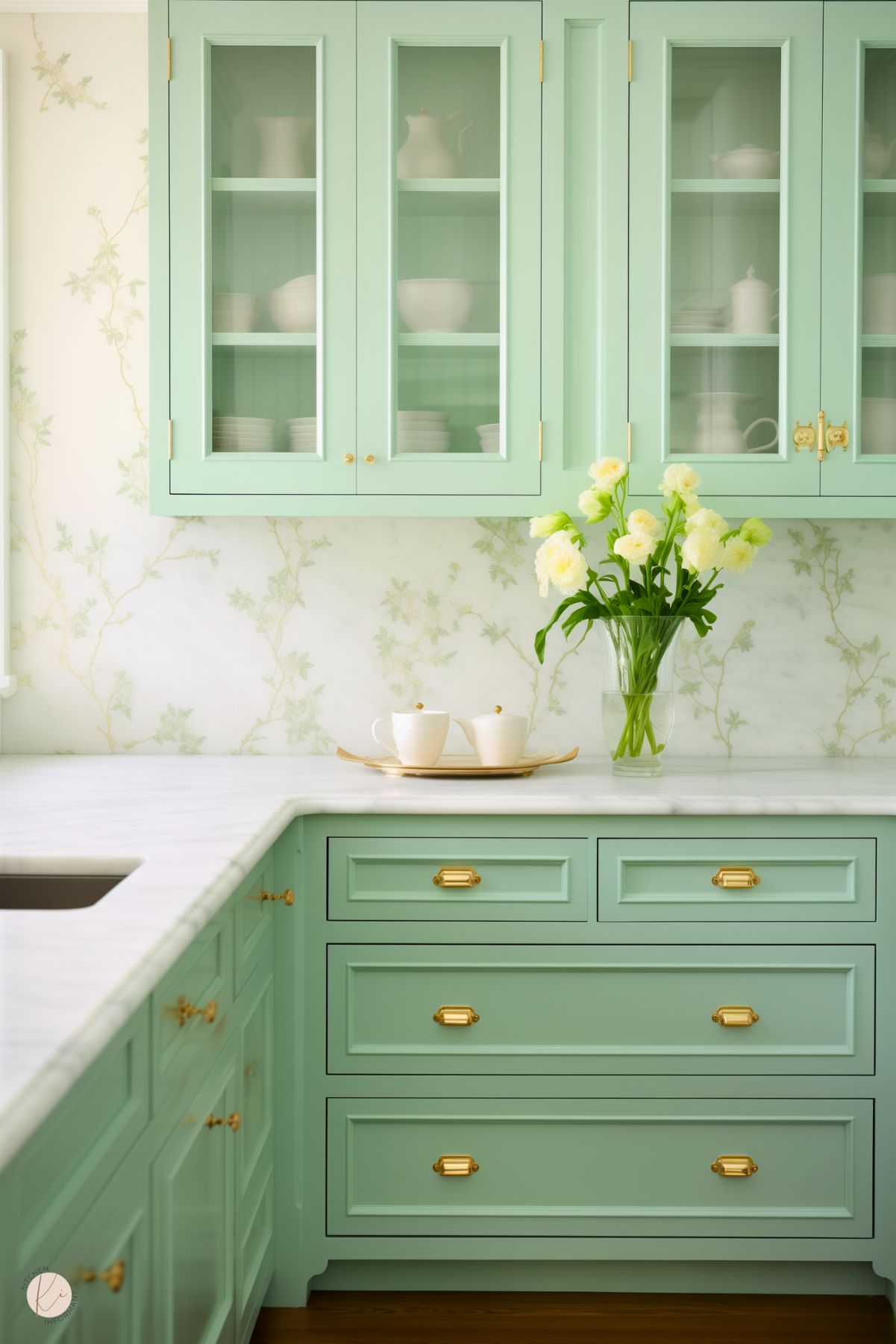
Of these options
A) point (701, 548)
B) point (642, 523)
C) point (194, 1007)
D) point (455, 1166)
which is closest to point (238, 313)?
point (642, 523)

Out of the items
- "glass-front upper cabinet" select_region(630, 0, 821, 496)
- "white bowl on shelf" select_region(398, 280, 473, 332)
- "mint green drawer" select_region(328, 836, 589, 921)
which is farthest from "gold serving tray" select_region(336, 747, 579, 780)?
"white bowl on shelf" select_region(398, 280, 473, 332)

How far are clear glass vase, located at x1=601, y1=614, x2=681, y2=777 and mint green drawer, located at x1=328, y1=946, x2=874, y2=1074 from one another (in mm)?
411

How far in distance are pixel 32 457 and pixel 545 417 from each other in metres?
1.15

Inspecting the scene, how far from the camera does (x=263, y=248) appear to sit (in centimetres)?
212

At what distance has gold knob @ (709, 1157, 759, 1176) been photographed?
6.30ft

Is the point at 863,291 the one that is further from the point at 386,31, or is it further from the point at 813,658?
the point at 386,31

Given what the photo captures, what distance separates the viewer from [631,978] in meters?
1.92

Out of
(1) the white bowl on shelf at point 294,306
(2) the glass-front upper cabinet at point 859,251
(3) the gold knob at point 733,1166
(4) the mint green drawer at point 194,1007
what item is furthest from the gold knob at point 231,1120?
(2) the glass-front upper cabinet at point 859,251

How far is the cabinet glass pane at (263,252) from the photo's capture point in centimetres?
210

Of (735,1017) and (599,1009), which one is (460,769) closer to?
(599,1009)

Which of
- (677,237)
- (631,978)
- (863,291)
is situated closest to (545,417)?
(677,237)

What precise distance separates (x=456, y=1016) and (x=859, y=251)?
5.18 feet

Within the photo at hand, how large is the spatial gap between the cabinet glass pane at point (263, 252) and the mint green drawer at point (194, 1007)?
101 centimetres

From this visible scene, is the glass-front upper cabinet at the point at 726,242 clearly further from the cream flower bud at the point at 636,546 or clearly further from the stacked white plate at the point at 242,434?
the stacked white plate at the point at 242,434
